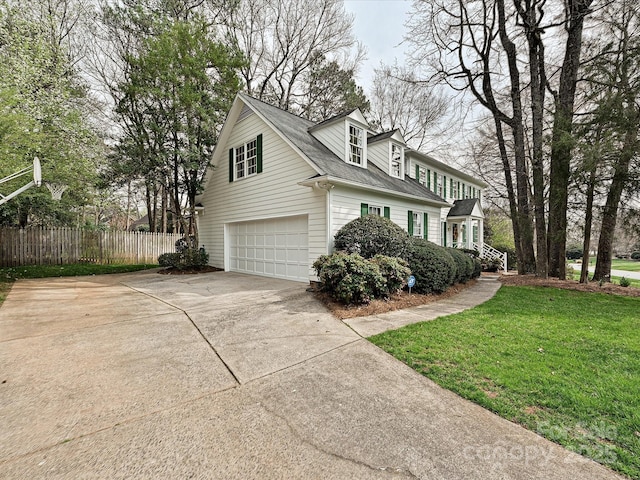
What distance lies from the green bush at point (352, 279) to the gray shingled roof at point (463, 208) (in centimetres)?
1203

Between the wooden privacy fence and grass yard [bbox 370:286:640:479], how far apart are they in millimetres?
15434

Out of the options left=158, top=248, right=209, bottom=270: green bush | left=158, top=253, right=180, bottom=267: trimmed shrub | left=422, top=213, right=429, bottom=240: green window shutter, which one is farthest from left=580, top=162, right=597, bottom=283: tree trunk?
left=158, top=253, right=180, bottom=267: trimmed shrub

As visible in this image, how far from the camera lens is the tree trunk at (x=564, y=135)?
8836mm

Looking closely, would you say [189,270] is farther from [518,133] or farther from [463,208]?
[463,208]

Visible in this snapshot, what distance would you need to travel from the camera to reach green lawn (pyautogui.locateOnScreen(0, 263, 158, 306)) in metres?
10.5

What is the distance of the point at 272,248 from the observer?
35.0 ft

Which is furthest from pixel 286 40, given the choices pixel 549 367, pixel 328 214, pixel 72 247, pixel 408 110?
pixel 549 367

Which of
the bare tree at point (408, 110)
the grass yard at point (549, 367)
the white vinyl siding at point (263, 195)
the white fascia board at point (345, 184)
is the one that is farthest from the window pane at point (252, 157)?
the bare tree at point (408, 110)

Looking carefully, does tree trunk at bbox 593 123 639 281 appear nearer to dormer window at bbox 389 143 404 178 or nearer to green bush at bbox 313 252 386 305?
dormer window at bbox 389 143 404 178

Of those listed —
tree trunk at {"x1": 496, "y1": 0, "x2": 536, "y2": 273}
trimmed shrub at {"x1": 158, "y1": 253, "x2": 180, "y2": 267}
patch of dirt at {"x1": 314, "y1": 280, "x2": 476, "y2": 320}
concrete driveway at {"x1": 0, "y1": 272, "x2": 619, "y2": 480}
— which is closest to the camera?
concrete driveway at {"x1": 0, "y1": 272, "x2": 619, "y2": 480}

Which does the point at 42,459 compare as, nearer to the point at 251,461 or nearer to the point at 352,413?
the point at 251,461

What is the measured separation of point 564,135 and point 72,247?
65.7 ft

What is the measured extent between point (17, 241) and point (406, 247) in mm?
16189

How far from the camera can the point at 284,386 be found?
3.09 metres
